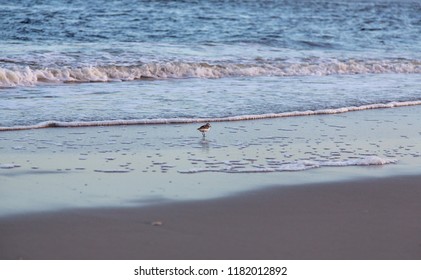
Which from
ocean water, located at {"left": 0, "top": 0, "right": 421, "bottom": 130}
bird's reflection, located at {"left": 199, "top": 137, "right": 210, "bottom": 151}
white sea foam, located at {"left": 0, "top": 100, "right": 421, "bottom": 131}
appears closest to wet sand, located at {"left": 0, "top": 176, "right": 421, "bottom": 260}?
bird's reflection, located at {"left": 199, "top": 137, "right": 210, "bottom": 151}

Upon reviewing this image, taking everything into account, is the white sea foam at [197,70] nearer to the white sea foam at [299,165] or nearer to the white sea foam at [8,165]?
the white sea foam at [8,165]

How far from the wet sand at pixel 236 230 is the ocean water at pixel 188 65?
362 centimetres

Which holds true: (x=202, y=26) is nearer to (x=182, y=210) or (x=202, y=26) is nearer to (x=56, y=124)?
(x=56, y=124)

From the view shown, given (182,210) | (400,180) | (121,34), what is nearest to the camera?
(182,210)

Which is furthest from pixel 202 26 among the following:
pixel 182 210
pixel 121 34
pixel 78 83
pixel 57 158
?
pixel 182 210

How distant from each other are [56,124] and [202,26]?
50.1 feet

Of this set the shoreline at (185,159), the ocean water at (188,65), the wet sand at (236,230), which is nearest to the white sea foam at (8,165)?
the shoreline at (185,159)

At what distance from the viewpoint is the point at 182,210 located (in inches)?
250

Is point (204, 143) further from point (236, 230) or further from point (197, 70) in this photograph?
point (197, 70)

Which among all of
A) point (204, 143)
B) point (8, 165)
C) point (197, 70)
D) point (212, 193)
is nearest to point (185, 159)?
point (204, 143)

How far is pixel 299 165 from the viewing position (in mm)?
8078

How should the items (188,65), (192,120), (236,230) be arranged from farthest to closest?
(188,65)
(192,120)
(236,230)

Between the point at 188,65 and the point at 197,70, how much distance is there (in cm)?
26

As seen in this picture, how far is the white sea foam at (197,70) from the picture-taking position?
13688 millimetres
